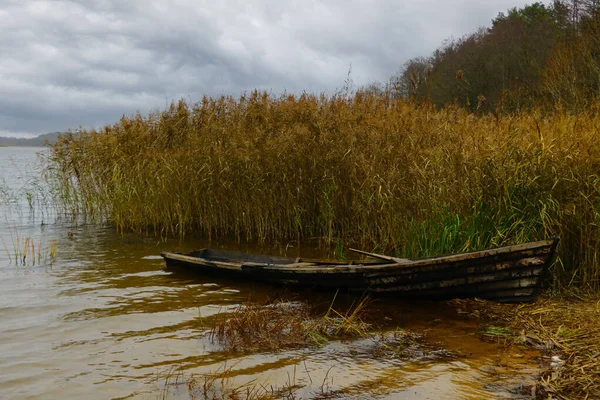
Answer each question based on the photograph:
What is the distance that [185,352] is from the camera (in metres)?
5.48

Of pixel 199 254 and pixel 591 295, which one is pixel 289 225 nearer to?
pixel 199 254

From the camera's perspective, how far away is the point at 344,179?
11.0m

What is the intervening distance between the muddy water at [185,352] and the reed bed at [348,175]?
1.72 metres

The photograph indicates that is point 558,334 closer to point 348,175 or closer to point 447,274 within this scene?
point 447,274

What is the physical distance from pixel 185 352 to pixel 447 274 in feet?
10.2

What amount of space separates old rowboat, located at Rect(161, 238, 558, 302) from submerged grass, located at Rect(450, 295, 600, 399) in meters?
0.25

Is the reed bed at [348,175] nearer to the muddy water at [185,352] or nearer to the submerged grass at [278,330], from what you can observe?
the muddy water at [185,352]

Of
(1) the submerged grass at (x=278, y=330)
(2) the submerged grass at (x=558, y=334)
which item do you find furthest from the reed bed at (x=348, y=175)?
(1) the submerged grass at (x=278, y=330)

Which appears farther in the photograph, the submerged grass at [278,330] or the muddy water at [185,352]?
the submerged grass at [278,330]

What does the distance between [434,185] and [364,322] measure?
2816mm

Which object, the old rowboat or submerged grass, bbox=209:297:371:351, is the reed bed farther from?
submerged grass, bbox=209:297:371:351

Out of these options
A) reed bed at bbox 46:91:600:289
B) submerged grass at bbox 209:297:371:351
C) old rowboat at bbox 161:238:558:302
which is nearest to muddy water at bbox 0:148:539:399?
submerged grass at bbox 209:297:371:351

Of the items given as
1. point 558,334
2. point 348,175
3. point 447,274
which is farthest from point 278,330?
point 348,175

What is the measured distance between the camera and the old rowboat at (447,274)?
19.8ft
